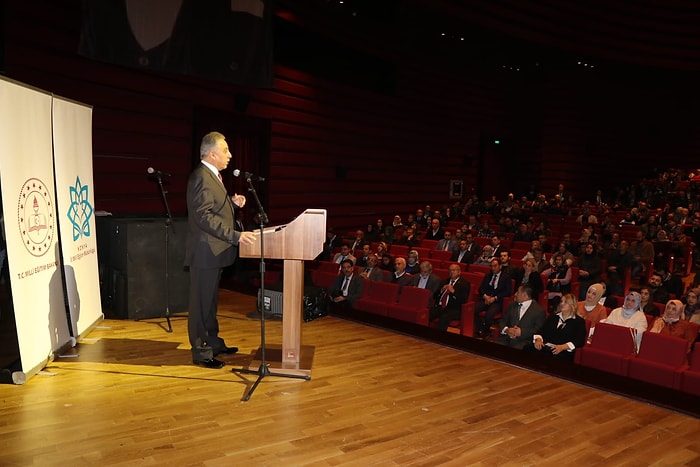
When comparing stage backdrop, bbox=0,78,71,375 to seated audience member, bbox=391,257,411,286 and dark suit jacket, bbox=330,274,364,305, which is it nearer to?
dark suit jacket, bbox=330,274,364,305

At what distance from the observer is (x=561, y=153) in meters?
18.1

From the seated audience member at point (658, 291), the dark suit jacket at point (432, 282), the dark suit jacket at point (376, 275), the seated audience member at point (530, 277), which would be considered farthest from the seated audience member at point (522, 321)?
the dark suit jacket at point (376, 275)

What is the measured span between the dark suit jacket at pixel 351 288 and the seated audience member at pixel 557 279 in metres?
2.53

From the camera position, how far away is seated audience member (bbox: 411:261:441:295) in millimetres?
7234

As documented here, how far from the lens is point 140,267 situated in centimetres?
533

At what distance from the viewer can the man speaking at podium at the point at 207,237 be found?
3723 mm

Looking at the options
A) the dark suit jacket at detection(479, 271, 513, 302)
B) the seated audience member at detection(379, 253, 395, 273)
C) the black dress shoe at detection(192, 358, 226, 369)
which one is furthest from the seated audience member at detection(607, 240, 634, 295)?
the black dress shoe at detection(192, 358, 226, 369)

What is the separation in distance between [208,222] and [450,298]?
156 inches

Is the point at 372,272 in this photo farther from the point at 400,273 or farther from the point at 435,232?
the point at 435,232

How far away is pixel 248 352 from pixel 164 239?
168 centimetres

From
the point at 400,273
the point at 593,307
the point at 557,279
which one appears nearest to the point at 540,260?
the point at 557,279

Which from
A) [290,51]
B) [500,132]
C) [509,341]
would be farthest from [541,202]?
[509,341]

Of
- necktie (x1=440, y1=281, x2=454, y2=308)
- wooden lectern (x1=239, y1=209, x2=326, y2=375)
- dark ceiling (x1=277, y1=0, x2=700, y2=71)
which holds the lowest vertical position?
necktie (x1=440, y1=281, x2=454, y2=308)

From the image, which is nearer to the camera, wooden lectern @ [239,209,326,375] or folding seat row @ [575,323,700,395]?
wooden lectern @ [239,209,326,375]
